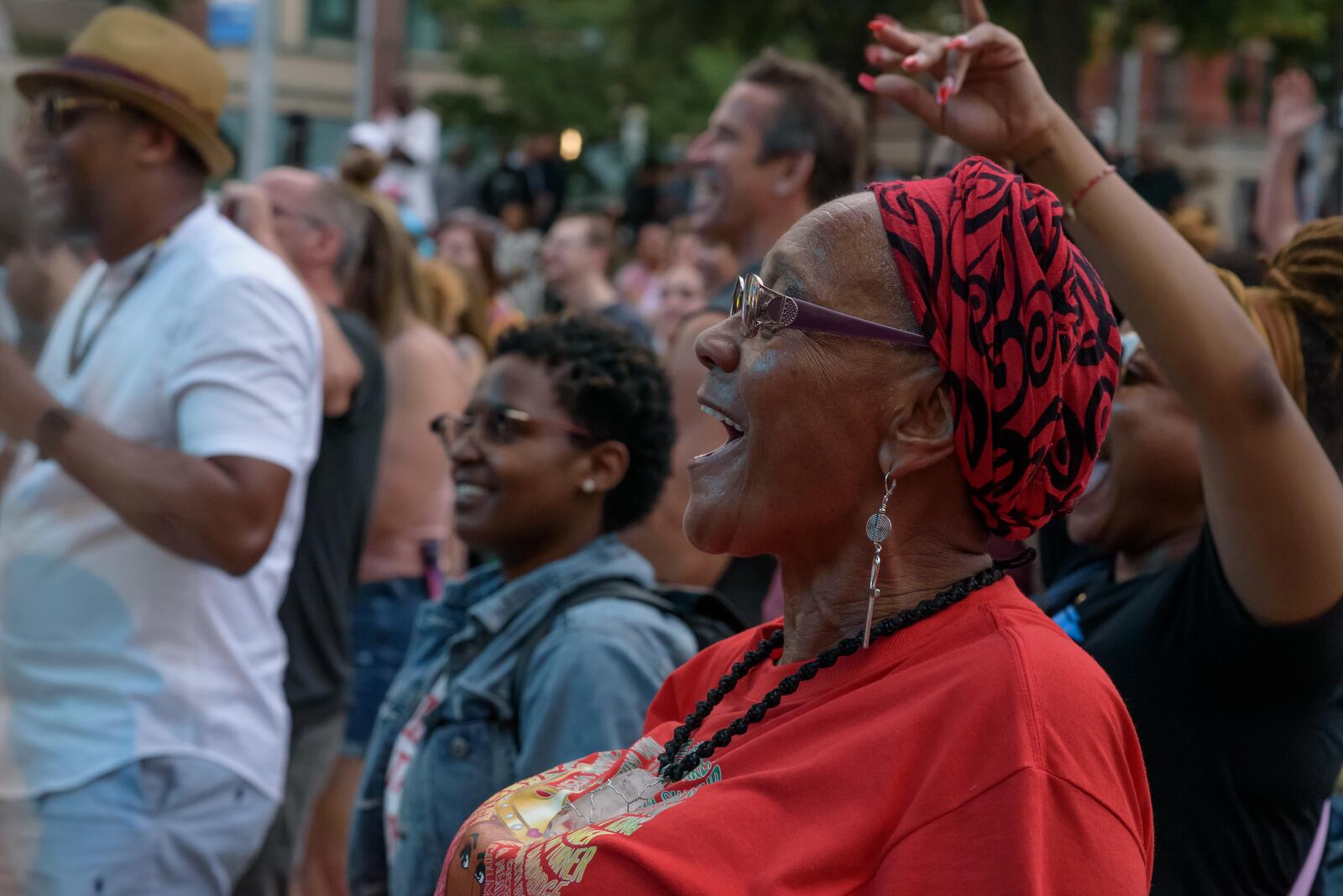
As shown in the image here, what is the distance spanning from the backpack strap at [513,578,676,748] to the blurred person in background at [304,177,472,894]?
2106mm

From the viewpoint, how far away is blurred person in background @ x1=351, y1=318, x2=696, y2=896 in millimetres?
2770

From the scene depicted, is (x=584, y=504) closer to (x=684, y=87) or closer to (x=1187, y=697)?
(x=1187, y=697)

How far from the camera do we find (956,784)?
159 cm

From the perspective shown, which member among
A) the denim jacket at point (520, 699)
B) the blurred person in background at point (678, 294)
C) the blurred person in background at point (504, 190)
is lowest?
A: the blurred person in background at point (504, 190)

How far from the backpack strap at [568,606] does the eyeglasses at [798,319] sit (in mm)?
1088

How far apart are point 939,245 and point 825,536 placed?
38cm

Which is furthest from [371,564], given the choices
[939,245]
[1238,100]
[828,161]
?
[1238,100]

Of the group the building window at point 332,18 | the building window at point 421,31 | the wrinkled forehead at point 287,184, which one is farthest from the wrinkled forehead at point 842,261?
the building window at point 421,31

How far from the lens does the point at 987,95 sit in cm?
237

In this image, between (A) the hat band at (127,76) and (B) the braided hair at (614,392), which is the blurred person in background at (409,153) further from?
(B) the braided hair at (614,392)

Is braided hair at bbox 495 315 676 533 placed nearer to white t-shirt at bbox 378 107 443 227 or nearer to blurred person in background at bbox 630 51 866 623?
blurred person in background at bbox 630 51 866 623

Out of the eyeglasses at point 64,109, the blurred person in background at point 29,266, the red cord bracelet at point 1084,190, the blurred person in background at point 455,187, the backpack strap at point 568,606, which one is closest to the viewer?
the red cord bracelet at point 1084,190

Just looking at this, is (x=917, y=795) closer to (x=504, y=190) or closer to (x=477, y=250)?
(x=477, y=250)

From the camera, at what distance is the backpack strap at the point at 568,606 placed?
2.85m
